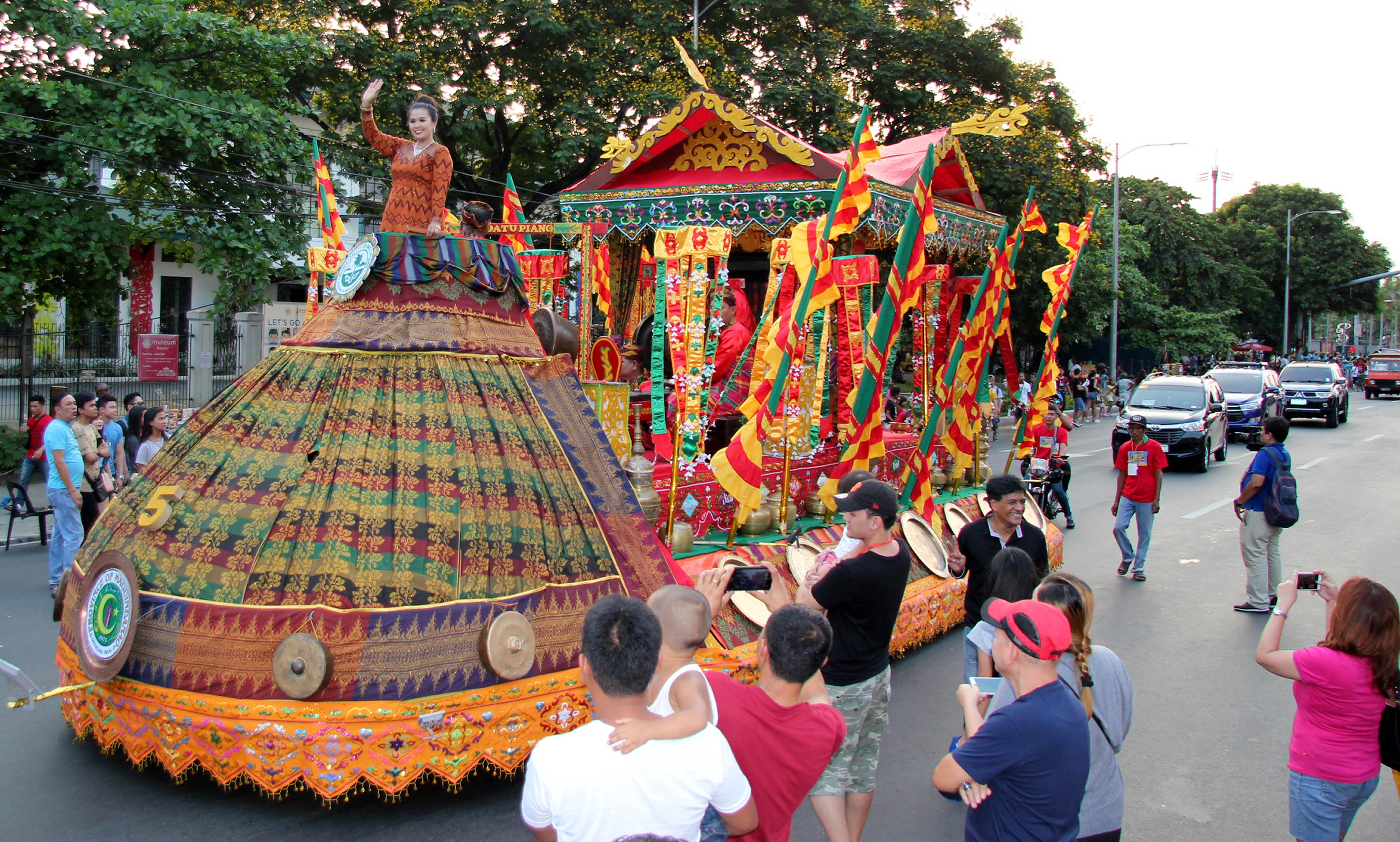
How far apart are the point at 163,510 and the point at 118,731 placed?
1.08m

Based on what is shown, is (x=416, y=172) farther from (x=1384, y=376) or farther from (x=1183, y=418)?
(x=1384, y=376)

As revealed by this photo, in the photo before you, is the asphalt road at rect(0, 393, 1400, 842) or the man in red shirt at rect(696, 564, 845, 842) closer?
the man in red shirt at rect(696, 564, 845, 842)

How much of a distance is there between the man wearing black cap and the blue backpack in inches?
213

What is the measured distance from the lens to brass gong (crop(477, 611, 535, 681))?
4.41 metres

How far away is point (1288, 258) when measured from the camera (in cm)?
4875

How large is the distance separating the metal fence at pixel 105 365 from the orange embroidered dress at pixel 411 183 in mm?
11543

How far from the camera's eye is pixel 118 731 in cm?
457

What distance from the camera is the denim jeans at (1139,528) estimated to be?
923cm

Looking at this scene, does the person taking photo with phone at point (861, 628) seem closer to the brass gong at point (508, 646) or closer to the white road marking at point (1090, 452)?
the brass gong at point (508, 646)

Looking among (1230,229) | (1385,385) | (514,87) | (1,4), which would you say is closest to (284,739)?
(1,4)

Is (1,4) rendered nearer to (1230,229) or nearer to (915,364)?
(915,364)

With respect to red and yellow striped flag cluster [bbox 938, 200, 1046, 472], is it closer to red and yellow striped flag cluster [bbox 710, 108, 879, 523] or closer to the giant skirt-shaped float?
red and yellow striped flag cluster [bbox 710, 108, 879, 523]

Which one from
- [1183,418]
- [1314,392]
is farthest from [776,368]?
[1314,392]

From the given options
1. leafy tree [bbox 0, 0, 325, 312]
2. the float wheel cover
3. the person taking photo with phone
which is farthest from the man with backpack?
leafy tree [bbox 0, 0, 325, 312]
